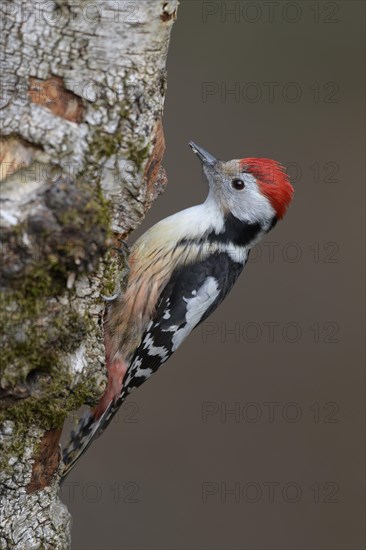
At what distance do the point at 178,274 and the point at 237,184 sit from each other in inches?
18.0

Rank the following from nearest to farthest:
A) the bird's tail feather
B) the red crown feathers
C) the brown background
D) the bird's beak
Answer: the bird's tail feather, the red crown feathers, the bird's beak, the brown background

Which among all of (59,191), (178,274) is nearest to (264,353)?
(178,274)

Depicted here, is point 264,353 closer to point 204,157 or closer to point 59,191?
point 204,157

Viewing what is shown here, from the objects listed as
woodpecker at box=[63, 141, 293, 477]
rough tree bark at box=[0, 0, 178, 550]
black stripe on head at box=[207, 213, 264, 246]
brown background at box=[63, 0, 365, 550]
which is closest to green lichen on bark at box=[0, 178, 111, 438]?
rough tree bark at box=[0, 0, 178, 550]

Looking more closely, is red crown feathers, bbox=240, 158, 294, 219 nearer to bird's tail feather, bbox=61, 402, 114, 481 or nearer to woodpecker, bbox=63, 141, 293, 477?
woodpecker, bbox=63, 141, 293, 477

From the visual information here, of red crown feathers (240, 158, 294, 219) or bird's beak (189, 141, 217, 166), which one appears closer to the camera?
red crown feathers (240, 158, 294, 219)

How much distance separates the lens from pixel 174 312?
323 cm

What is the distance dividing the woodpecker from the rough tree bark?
61 centimetres

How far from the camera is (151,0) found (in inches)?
94.3

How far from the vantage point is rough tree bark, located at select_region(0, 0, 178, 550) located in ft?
7.14

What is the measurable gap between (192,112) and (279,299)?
120cm

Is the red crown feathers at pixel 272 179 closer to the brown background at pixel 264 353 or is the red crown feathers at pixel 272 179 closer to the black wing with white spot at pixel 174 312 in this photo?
the black wing with white spot at pixel 174 312

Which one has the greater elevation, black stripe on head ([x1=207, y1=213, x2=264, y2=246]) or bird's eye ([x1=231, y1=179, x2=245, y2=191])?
bird's eye ([x1=231, y1=179, x2=245, y2=191])

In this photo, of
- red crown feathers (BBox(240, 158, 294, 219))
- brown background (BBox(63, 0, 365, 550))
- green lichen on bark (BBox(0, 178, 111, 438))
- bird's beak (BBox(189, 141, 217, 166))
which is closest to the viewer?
green lichen on bark (BBox(0, 178, 111, 438))
